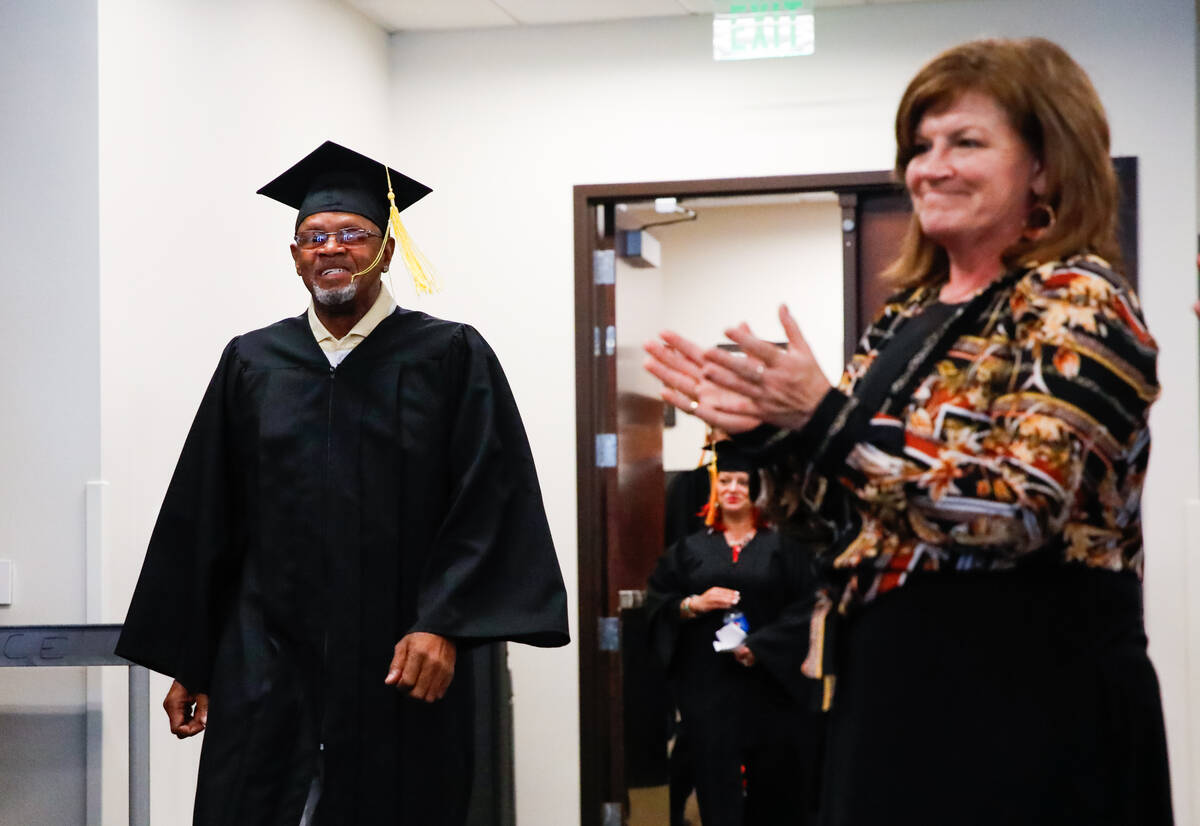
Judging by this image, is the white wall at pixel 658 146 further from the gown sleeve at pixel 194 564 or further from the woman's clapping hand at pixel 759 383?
the woman's clapping hand at pixel 759 383

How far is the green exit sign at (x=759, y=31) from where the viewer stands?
195 inches

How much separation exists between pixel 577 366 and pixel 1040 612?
3999mm

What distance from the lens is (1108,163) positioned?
1.55 metres

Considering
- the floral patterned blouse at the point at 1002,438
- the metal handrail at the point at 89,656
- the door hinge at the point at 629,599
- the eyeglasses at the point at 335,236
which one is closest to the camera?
the floral patterned blouse at the point at 1002,438

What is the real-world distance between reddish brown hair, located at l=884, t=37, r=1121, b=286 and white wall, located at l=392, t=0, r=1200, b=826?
3602 millimetres

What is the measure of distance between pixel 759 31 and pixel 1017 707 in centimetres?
389

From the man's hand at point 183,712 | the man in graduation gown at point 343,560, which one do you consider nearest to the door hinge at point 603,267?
the man in graduation gown at point 343,560

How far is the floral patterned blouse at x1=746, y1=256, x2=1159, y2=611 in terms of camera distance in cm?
138

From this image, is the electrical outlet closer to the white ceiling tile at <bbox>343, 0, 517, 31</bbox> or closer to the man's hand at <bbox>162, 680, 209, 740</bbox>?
the man's hand at <bbox>162, 680, 209, 740</bbox>

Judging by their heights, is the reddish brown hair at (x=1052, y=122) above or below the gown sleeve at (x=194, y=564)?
Result: above

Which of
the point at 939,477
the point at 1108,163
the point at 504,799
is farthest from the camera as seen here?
the point at 504,799

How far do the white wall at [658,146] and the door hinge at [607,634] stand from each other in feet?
0.48

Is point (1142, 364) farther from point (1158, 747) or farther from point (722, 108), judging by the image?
point (722, 108)

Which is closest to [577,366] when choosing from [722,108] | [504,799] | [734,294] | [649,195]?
[649,195]
